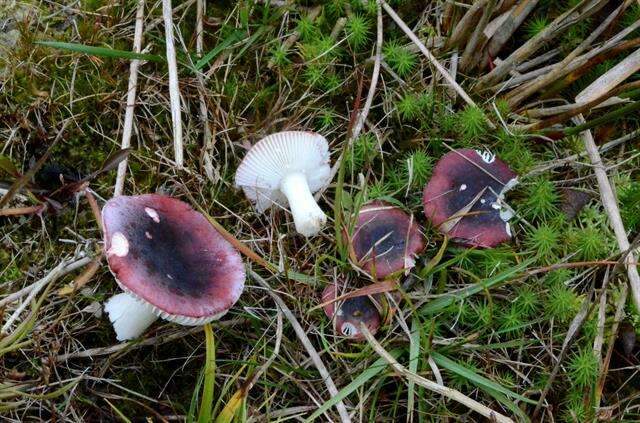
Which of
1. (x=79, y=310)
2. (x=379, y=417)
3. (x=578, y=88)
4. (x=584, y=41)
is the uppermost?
(x=584, y=41)

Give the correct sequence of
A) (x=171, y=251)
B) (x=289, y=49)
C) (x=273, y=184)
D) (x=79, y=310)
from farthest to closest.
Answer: (x=289, y=49) → (x=273, y=184) → (x=79, y=310) → (x=171, y=251)

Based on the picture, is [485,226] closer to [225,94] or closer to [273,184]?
[273,184]

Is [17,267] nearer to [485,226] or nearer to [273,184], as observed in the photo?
[273,184]

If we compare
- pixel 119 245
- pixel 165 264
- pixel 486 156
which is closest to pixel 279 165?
pixel 165 264

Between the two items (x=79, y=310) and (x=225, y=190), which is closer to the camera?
(x=79, y=310)

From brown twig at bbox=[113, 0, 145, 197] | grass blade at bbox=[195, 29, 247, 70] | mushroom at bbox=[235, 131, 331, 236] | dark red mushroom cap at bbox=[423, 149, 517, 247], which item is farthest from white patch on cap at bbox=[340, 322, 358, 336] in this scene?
grass blade at bbox=[195, 29, 247, 70]

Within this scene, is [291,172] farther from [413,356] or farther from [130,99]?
[413,356]

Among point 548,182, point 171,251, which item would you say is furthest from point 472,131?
point 171,251

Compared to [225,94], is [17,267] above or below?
below

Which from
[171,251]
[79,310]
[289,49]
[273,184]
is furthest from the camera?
[289,49]
